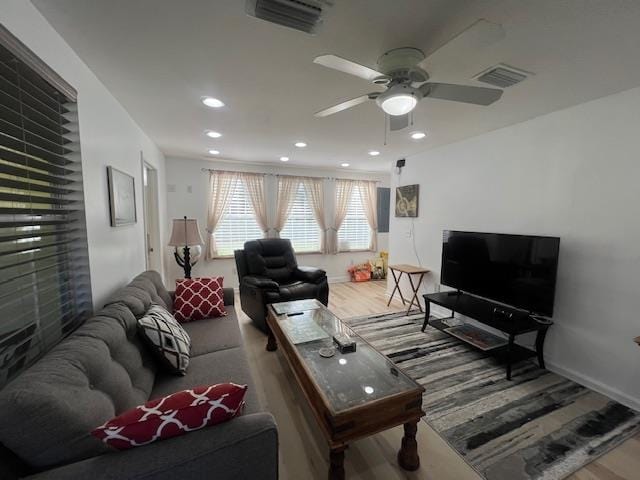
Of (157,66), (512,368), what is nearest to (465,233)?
(512,368)

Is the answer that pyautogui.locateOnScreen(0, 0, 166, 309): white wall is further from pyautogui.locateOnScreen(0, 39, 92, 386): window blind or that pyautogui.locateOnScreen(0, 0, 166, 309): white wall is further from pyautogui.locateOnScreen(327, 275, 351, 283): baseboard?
pyautogui.locateOnScreen(327, 275, 351, 283): baseboard

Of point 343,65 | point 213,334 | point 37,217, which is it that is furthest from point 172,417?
point 343,65

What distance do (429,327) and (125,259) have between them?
3.25 meters

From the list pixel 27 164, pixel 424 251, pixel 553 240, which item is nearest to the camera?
pixel 27 164

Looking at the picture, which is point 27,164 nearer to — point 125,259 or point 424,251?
point 125,259

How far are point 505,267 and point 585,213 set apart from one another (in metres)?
0.72

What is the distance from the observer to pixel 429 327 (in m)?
3.24

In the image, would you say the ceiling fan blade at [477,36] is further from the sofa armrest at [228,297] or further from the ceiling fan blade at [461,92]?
the sofa armrest at [228,297]

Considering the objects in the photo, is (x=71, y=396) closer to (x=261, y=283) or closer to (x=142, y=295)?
(x=142, y=295)

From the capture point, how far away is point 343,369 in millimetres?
1650

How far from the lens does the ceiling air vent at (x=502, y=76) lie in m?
1.66

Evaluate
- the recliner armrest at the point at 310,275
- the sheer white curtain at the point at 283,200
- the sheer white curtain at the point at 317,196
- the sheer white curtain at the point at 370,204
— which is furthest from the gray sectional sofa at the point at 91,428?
the sheer white curtain at the point at 370,204

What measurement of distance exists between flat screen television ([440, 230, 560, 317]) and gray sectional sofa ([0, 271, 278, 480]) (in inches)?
94.9

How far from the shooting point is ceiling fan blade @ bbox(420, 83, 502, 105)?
1.43 meters
